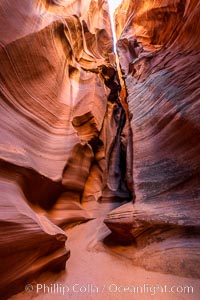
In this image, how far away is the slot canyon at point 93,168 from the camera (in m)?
2.34

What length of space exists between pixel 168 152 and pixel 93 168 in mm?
2309

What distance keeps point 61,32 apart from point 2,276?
5881 millimetres

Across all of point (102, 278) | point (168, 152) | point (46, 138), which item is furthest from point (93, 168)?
point (102, 278)

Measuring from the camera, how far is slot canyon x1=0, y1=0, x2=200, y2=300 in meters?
2.34

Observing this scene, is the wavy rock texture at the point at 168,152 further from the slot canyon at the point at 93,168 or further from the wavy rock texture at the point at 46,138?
the wavy rock texture at the point at 46,138

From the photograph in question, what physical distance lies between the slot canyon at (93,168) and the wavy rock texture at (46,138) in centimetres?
2

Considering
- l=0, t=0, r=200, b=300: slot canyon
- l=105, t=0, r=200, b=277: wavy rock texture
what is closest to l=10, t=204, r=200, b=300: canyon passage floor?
l=0, t=0, r=200, b=300: slot canyon

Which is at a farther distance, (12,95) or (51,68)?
(51,68)

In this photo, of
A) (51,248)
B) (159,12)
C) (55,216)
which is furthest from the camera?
(159,12)

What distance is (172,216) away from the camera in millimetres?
2824

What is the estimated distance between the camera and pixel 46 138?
417 centimetres

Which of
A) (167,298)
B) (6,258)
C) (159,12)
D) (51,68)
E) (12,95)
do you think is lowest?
(167,298)

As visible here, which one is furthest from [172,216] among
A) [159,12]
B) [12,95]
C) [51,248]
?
[159,12]

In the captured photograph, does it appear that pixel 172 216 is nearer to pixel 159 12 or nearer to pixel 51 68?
pixel 51 68
